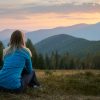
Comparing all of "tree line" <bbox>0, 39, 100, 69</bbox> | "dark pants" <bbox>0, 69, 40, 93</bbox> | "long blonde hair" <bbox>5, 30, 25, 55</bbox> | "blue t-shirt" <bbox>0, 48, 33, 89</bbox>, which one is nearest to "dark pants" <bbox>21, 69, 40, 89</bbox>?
"dark pants" <bbox>0, 69, 40, 93</bbox>

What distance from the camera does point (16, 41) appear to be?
14656 millimetres

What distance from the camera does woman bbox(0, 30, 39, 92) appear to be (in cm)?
1472

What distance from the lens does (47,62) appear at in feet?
448

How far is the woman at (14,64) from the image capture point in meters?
14.7

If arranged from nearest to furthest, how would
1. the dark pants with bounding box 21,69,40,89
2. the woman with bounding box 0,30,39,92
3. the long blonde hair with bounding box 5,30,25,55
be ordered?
the long blonde hair with bounding box 5,30,25,55 → the woman with bounding box 0,30,39,92 → the dark pants with bounding box 21,69,40,89

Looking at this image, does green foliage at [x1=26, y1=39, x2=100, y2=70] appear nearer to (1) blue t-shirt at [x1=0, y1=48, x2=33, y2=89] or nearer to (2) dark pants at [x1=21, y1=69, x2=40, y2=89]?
(2) dark pants at [x1=21, y1=69, x2=40, y2=89]

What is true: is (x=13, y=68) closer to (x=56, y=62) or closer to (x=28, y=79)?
(x=28, y=79)

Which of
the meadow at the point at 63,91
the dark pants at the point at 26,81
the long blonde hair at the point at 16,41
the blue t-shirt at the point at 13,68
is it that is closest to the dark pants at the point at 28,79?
the dark pants at the point at 26,81

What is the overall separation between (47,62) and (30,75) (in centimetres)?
12073

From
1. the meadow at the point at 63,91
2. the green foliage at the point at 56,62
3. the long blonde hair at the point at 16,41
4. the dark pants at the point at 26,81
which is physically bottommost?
the green foliage at the point at 56,62

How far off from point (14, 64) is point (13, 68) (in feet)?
0.54

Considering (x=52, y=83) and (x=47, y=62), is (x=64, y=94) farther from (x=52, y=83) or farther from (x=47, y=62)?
(x=47, y=62)

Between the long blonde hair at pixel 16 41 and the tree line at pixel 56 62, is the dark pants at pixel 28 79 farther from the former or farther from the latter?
the tree line at pixel 56 62

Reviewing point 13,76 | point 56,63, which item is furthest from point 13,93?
point 56,63
